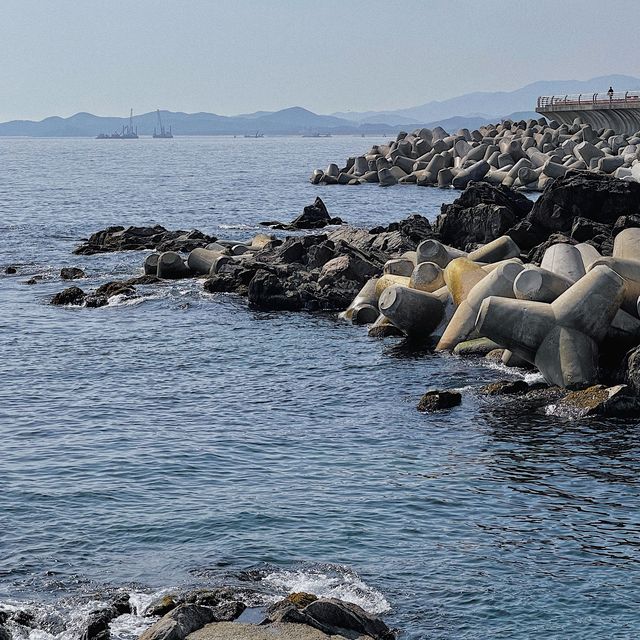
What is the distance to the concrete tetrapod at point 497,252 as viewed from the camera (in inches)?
1465

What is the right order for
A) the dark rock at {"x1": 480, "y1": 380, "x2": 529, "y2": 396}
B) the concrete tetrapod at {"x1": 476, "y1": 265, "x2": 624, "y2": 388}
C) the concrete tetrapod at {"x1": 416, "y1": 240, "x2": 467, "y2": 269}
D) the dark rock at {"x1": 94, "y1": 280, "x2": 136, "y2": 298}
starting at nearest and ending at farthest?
1. the concrete tetrapod at {"x1": 476, "y1": 265, "x2": 624, "y2": 388}
2. the dark rock at {"x1": 480, "y1": 380, "x2": 529, "y2": 396}
3. the concrete tetrapod at {"x1": 416, "y1": 240, "x2": 467, "y2": 269}
4. the dark rock at {"x1": 94, "y1": 280, "x2": 136, "y2": 298}

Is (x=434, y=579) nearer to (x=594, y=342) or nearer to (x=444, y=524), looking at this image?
(x=444, y=524)

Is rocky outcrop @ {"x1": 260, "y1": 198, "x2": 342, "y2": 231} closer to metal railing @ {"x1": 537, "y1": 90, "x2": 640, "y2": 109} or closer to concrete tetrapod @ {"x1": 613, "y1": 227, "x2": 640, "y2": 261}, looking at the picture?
concrete tetrapod @ {"x1": 613, "y1": 227, "x2": 640, "y2": 261}

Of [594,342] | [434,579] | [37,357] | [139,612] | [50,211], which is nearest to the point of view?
[139,612]

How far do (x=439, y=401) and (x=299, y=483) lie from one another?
6.13 metres

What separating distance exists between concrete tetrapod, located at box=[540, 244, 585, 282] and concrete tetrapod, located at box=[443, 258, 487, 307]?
2.46 metres

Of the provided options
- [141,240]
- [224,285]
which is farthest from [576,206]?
[141,240]

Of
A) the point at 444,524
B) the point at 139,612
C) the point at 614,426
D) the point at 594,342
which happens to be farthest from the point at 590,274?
the point at 139,612

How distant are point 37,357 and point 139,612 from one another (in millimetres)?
18659

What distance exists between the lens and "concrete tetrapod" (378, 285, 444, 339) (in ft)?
111

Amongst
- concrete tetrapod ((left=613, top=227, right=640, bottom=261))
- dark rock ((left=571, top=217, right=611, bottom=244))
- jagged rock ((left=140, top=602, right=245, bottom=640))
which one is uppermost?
concrete tetrapod ((left=613, top=227, right=640, bottom=261))

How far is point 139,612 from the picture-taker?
16.6 meters

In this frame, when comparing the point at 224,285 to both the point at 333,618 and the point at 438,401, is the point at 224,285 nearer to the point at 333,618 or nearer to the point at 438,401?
the point at 438,401

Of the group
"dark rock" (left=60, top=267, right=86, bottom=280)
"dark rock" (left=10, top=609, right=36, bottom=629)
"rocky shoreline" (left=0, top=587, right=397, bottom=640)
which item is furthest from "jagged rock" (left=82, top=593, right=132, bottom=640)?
"dark rock" (left=60, top=267, right=86, bottom=280)
